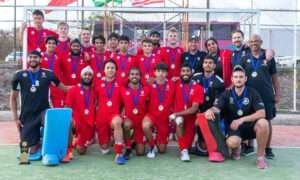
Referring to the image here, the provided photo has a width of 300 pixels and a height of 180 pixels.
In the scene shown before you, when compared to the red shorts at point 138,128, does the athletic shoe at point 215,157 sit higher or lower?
lower

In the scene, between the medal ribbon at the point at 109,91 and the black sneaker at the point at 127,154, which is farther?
the medal ribbon at the point at 109,91

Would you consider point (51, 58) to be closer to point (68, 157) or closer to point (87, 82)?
point (87, 82)

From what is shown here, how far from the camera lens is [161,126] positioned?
7129mm

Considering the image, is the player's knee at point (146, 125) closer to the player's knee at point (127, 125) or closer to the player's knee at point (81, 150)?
the player's knee at point (127, 125)

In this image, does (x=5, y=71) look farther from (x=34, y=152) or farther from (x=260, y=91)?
(x=260, y=91)

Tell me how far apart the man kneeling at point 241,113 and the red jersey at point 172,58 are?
1338 millimetres

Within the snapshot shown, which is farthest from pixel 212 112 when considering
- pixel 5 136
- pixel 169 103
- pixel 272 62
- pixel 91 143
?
pixel 5 136

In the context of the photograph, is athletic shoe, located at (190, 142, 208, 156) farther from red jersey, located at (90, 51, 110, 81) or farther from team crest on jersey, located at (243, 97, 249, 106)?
red jersey, located at (90, 51, 110, 81)

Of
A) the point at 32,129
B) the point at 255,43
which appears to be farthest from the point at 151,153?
the point at 255,43

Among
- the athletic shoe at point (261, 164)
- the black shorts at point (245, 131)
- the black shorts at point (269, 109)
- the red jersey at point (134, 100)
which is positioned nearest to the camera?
the athletic shoe at point (261, 164)

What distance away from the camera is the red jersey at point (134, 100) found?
6.99m

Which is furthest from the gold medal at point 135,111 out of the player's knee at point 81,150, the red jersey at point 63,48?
the red jersey at point 63,48

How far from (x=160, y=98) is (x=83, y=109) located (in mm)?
1160

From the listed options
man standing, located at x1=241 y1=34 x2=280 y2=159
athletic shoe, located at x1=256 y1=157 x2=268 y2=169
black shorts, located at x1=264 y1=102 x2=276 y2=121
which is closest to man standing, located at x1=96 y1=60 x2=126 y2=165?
man standing, located at x1=241 y1=34 x2=280 y2=159
